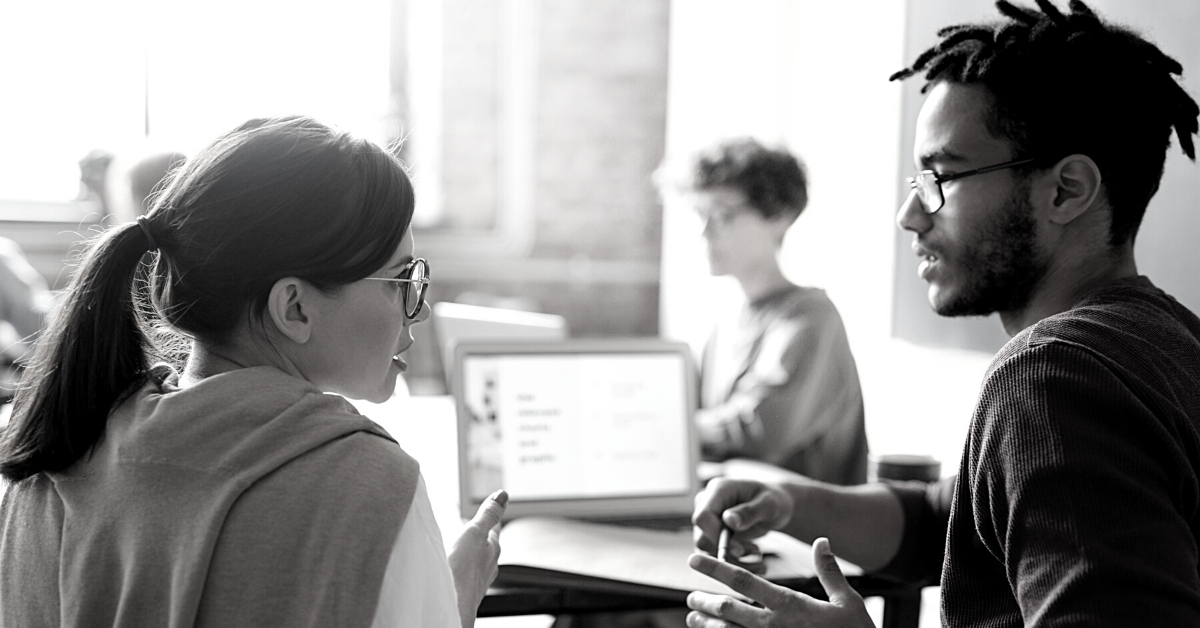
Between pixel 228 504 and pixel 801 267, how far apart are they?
8.68 feet

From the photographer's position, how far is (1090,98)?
1.14 meters

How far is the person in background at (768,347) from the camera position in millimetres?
2225

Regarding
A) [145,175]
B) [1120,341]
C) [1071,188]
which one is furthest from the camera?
[145,175]

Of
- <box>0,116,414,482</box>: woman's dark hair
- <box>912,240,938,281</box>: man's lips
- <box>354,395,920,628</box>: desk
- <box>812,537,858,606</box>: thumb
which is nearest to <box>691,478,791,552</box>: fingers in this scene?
<box>354,395,920,628</box>: desk

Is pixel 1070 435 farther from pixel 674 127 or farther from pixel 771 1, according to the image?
pixel 674 127

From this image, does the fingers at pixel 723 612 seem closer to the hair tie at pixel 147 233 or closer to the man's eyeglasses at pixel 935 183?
the man's eyeglasses at pixel 935 183

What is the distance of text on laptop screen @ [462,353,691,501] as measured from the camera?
1.69 m

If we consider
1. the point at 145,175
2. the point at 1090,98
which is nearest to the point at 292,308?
the point at 1090,98

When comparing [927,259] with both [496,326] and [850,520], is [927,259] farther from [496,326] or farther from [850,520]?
[496,326]

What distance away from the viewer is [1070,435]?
0.86 meters

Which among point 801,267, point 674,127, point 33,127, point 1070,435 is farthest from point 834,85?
point 33,127

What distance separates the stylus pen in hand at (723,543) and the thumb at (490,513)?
375 mm

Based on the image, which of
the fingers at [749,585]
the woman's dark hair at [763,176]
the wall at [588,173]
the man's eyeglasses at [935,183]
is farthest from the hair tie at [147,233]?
the wall at [588,173]

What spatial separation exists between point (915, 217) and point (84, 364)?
37.5 inches
